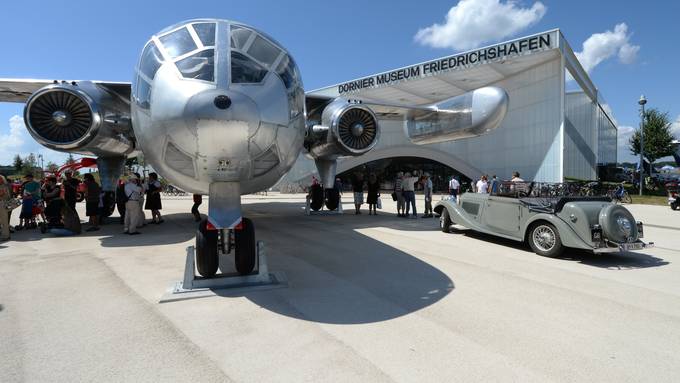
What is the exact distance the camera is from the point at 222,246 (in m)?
4.16

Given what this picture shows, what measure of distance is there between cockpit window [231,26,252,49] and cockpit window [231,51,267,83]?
17 centimetres

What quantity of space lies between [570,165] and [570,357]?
31.5 metres

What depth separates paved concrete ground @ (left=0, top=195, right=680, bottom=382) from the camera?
2.49 metres

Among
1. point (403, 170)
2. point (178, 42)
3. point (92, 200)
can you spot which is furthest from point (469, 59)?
point (178, 42)

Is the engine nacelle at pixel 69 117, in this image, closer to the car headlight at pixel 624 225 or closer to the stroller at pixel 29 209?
the stroller at pixel 29 209

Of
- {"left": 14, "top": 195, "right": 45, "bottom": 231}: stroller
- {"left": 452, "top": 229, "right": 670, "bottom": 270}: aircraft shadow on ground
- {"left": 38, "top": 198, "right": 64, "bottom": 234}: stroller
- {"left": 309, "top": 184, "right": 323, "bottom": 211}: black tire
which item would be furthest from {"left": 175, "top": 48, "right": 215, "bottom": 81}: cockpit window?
{"left": 309, "top": 184, "right": 323, "bottom": 211}: black tire

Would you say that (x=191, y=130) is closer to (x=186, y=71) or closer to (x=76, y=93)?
(x=186, y=71)

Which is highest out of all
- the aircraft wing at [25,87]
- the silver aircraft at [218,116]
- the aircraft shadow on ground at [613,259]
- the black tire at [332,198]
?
the aircraft wing at [25,87]

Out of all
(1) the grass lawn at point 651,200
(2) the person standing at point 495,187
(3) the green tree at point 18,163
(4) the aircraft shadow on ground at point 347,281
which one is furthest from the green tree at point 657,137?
(3) the green tree at point 18,163

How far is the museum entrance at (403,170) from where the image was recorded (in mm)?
37906

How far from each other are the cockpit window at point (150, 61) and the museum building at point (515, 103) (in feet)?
77.3

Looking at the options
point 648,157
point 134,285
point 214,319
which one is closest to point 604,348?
point 214,319

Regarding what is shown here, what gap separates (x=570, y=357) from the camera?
2654mm

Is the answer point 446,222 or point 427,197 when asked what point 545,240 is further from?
point 427,197
